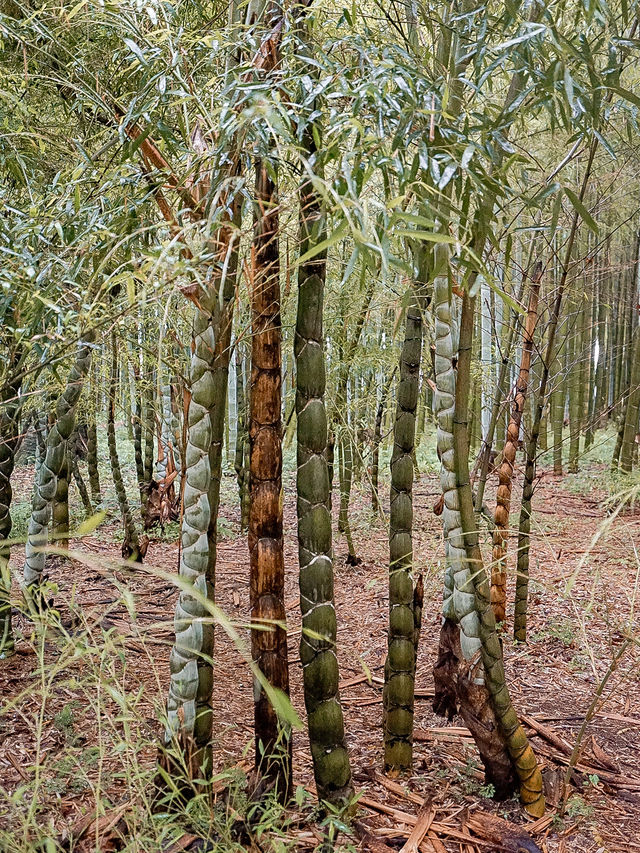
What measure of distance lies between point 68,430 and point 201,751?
1.78m

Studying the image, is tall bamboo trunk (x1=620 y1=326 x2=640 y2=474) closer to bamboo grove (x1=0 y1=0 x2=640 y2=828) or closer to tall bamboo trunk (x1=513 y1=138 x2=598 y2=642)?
tall bamboo trunk (x1=513 y1=138 x2=598 y2=642)

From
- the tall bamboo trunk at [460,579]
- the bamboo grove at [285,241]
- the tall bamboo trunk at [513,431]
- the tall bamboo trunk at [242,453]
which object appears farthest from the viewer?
the tall bamboo trunk at [242,453]

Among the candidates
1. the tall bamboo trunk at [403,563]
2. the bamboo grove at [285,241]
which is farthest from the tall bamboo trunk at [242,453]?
the tall bamboo trunk at [403,563]

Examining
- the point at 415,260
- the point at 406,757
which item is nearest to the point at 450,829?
the point at 406,757

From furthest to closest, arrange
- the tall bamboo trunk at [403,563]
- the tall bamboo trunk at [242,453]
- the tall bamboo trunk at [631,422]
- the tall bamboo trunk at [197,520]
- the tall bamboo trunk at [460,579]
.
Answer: the tall bamboo trunk at [631,422], the tall bamboo trunk at [242,453], the tall bamboo trunk at [403,563], the tall bamboo trunk at [460,579], the tall bamboo trunk at [197,520]

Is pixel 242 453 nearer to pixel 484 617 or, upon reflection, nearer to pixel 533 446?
pixel 533 446

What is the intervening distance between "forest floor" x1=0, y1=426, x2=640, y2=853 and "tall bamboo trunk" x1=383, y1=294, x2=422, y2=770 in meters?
0.10

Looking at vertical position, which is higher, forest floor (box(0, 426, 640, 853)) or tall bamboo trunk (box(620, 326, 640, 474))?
tall bamboo trunk (box(620, 326, 640, 474))

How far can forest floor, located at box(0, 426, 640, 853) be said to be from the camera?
1.41m

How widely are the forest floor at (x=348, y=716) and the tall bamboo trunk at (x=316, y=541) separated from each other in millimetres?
165

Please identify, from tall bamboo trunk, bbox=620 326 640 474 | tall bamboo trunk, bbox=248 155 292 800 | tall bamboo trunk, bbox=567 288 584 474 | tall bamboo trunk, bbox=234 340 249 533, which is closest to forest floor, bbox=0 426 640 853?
tall bamboo trunk, bbox=248 155 292 800

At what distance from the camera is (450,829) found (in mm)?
2018

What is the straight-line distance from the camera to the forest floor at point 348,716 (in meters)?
1.41

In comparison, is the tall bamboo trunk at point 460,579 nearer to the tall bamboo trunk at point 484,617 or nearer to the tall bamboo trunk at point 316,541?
the tall bamboo trunk at point 484,617
